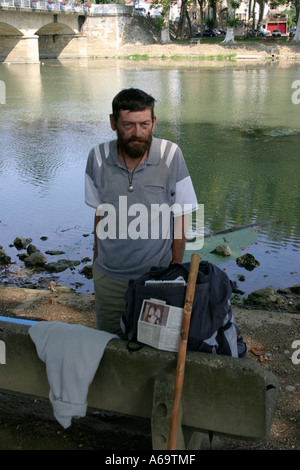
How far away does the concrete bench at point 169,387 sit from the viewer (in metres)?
2.02

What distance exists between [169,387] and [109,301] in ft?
2.45

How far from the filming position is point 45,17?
144 feet

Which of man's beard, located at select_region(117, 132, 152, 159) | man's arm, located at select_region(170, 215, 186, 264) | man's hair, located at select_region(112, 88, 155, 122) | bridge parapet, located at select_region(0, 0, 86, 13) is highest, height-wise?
bridge parapet, located at select_region(0, 0, 86, 13)

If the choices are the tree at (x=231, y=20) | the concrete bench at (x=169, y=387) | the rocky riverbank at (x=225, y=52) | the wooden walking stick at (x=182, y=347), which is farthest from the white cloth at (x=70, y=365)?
the tree at (x=231, y=20)

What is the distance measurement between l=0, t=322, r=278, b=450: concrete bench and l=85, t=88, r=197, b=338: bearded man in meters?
0.51

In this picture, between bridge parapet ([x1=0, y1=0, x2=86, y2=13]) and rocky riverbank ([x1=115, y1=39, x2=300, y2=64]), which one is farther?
rocky riverbank ([x1=115, y1=39, x2=300, y2=64])

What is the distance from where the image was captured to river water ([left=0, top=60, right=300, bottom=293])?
6.41 meters

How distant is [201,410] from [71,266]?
155 inches

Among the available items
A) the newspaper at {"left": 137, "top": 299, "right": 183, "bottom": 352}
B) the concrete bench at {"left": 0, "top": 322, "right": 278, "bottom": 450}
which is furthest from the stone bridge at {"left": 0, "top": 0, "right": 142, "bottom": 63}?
the newspaper at {"left": 137, "top": 299, "right": 183, "bottom": 352}

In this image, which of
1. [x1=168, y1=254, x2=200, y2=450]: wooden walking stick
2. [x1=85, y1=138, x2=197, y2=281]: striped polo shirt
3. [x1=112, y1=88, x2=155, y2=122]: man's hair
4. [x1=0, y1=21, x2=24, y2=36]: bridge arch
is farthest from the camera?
[x1=0, y1=21, x2=24, y2=36]: bridge arch

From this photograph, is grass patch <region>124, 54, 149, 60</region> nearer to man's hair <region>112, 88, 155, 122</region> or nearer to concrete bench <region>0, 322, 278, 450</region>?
man's hair <region>112, 88, 155, 122</region>

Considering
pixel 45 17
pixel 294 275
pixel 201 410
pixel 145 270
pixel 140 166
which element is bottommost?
pixel 294 275

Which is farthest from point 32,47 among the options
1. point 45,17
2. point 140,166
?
point 140,166

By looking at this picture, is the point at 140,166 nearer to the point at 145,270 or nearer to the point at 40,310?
the point at 145,270
